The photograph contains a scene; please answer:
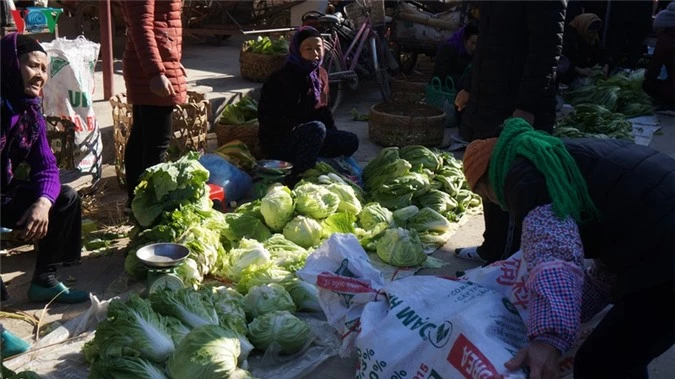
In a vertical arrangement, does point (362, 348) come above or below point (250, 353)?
above

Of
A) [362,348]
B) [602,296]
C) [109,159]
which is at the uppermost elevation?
[602,296]

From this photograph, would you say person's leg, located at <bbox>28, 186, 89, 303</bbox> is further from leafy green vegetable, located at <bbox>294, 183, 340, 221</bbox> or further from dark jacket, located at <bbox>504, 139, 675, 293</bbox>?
dark jacket, located at <bbox>504, 139, 675, 293</bbox>

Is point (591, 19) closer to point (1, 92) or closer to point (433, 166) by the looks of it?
point (433, 166)

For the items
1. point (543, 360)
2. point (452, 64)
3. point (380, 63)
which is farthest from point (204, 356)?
point (380, 63)

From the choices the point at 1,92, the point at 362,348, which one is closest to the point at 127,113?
the point at 1,92

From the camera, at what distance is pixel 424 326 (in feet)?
8.61

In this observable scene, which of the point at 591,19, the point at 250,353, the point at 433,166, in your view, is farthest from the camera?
the point at 591,19

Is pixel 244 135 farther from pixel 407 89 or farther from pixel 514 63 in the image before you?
pixel 407 89

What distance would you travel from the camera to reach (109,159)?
6152mm

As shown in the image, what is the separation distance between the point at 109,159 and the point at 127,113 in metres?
0.90

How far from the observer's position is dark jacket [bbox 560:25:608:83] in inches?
403

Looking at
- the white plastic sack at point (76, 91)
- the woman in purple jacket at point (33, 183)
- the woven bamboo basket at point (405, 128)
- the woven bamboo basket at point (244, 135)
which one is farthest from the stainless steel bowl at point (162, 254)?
the woven bamboo basket at point (405, 128)

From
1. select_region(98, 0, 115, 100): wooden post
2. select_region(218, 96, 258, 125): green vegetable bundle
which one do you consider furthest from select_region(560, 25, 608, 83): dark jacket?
select_region(98, 0, 115, 100): wooden post

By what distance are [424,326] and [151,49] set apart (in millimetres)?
2761
